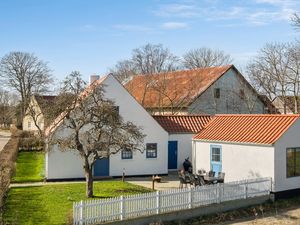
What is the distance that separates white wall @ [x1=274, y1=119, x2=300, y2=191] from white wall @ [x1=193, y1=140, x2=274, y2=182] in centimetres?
35

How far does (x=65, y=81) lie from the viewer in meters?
19.4

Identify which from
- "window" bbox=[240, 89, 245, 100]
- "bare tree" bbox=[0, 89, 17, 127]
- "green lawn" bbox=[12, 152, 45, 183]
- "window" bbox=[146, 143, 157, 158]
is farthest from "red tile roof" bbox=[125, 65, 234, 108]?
"bare tree" bbox=[0, 89, 17, 127]

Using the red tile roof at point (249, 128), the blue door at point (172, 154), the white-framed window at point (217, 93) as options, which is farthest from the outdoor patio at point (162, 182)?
the white-framed window at point (217, 93)

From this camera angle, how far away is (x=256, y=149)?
21.2m

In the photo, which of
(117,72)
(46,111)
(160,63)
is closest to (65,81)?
(46,111)

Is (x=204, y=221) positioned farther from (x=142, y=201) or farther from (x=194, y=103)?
(x=194, y=103)

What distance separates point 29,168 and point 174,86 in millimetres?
19268

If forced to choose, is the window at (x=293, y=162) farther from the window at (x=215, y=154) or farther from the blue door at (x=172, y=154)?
the blue door at (x=172, y=154)

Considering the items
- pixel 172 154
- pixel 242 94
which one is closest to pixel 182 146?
pixel 172 154

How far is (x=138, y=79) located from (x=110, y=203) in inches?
1421

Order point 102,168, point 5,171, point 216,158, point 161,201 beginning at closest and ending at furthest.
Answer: point 161,201 → point 5,171 → point 216,158 → point 102,168

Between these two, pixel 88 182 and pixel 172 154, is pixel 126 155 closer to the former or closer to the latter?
pixel 172 154

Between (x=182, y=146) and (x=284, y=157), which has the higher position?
(x=182, y=146)

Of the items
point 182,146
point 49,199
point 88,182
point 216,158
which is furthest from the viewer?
point 182,146
